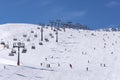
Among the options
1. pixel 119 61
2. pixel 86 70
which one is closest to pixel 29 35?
pixel 119 61

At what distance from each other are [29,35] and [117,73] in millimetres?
58676

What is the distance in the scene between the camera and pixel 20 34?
111 meters

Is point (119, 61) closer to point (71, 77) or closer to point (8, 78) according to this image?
point (71, 77)

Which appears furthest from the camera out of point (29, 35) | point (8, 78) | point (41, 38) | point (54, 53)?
point (29, 35)

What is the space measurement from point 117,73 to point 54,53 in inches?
973

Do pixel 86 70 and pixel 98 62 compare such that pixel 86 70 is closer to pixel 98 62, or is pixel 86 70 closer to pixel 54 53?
pixel 98 62

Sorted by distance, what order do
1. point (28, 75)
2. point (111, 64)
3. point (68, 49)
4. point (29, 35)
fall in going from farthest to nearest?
point (29, 35) → point (68, 49) → point (111, 64) → point (28, 75)

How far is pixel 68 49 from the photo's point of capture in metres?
85.8

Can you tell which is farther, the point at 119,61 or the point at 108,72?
the point at 119,61

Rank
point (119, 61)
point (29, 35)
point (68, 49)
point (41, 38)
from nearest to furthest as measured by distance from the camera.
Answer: point (119, 61)
point (68, 49)
point (41, 38)
point (29, 35)

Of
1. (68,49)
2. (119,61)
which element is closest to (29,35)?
(68,49)

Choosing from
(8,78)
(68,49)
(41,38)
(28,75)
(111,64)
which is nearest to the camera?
(8,78)

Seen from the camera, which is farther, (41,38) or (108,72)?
(41,38)

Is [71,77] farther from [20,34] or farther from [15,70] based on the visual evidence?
[20,34]
